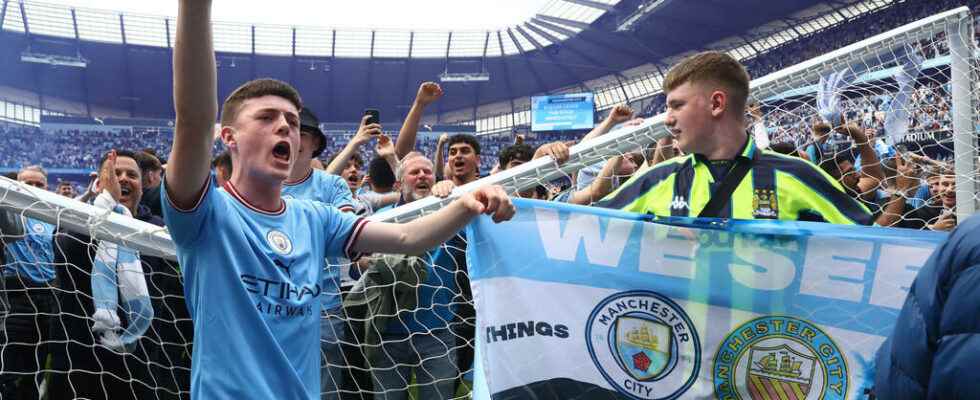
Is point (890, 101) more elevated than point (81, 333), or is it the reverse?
point (890, 101)

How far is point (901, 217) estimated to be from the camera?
2.69 meters

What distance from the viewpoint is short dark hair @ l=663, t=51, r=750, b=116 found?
2236mm

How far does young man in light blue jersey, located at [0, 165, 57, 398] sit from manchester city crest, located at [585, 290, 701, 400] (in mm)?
2205

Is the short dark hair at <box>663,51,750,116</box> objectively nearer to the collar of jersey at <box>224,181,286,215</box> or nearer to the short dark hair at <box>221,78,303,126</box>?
the short dark hair at <box>221,78,303,126</box>

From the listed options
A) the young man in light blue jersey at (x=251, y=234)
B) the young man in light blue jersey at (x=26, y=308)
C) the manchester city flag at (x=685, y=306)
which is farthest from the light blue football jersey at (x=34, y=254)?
the manchester city flag at (x=685, y=306)

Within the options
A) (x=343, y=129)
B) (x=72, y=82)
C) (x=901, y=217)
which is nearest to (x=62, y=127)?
(x=72, y=82)

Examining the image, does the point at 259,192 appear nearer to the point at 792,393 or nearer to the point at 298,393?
the point at 298,393

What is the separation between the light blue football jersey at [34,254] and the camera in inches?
109

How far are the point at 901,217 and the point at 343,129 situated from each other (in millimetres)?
38801

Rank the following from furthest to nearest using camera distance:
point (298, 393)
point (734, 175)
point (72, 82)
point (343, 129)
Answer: point (343, 129) < point (72, 82) < point (734, 175) < point (298, 393)

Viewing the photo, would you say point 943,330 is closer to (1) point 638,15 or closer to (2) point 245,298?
(2) point 245,298

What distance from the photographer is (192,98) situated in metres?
1.31

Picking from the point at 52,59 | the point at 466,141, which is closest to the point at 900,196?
the point at 466,141

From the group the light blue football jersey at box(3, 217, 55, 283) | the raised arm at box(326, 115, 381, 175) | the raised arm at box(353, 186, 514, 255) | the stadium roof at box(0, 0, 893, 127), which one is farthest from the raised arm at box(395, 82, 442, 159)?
the stadium roof at box(0, 0, 893, 127)
